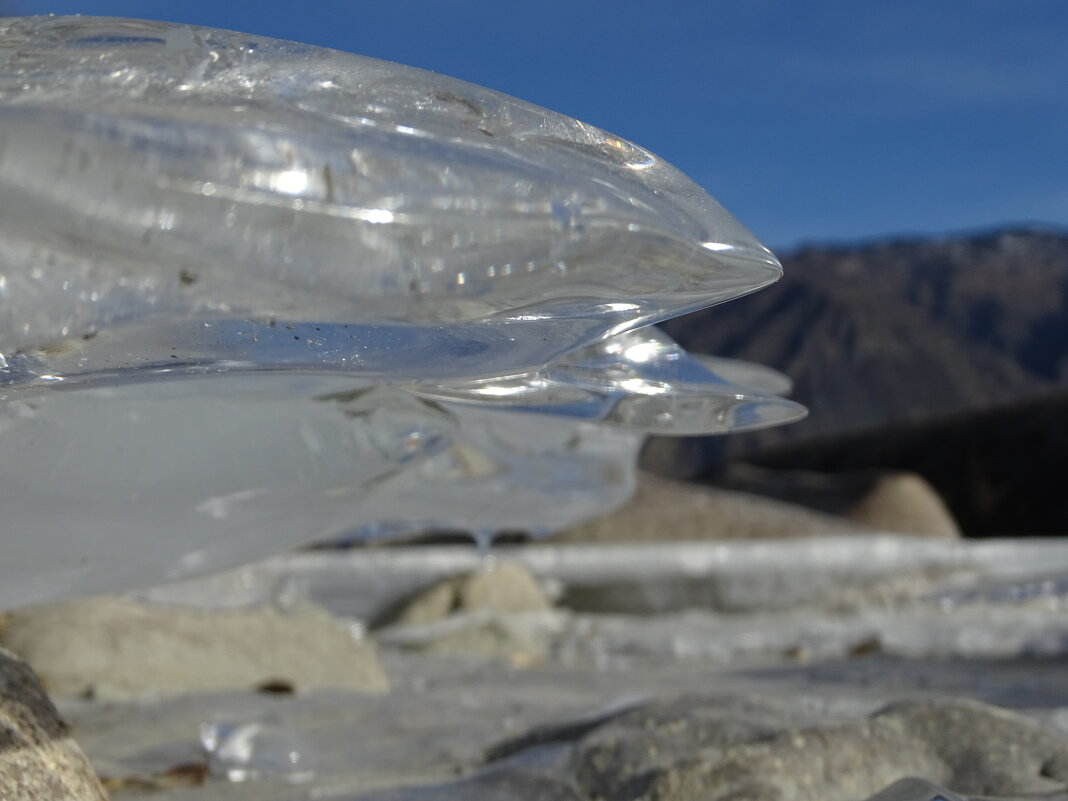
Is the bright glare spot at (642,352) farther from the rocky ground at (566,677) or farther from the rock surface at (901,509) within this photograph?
the rock surface at (901,509)

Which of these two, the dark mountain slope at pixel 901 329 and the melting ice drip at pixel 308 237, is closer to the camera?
the melting ice drip at pixel 308 237

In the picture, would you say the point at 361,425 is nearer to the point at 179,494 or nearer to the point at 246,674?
the point at 179,494

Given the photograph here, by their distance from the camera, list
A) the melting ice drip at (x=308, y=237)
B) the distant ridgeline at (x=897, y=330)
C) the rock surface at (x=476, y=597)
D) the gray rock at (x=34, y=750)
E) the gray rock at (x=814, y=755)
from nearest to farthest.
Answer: the melting ice drip at (x=308, y=237) → the gray rock at (x=34, y=750) → the gray rock at (x=814, y=755) → the rock surface at (x=476, y=597) → the distant ridgeline at (x=897, y=330)

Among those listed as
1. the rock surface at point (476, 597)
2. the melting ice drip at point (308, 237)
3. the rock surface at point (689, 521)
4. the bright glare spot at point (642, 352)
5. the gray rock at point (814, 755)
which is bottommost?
the rock surface at point (689, 521)

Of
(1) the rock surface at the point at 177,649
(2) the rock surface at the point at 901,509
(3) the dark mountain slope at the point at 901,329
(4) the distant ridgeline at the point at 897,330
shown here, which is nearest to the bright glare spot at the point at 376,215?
(1) the rock surface at the point at 177,649

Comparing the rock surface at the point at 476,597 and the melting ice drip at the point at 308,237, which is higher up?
the melting ice drip at the point at 308,237

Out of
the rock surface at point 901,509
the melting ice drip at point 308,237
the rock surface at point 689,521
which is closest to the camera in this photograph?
the melting ice drip at point 308,237

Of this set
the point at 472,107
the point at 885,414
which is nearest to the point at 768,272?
the point at 472,107

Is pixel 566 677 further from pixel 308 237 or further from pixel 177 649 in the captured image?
pixel 308 237
